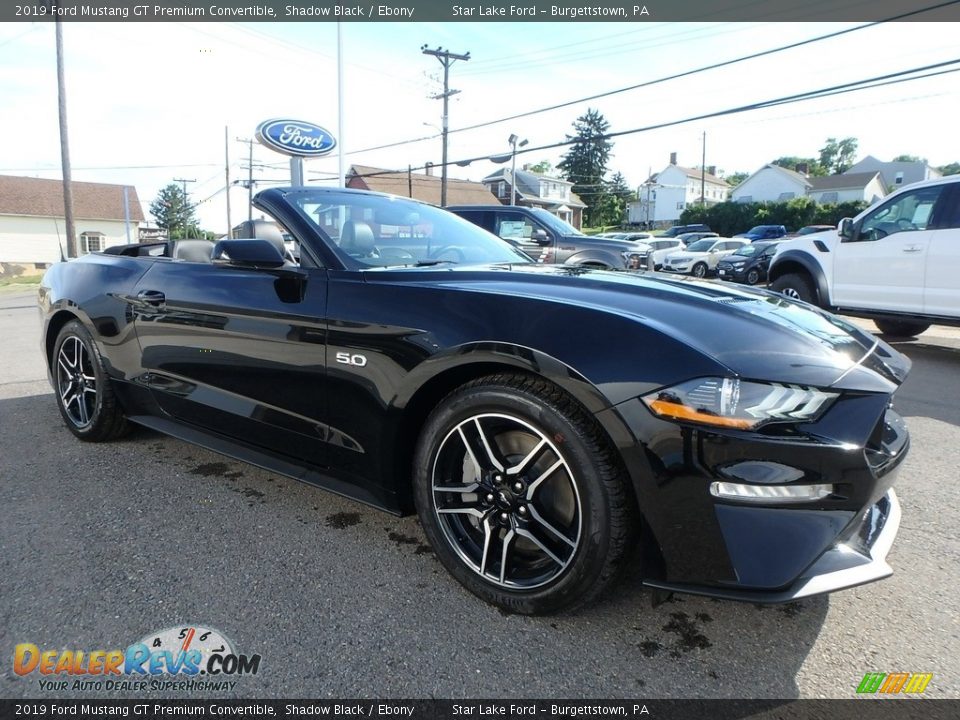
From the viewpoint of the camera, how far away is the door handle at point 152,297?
10.3 feet

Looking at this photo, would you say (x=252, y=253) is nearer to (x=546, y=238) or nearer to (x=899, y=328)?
(x=546, y=238)

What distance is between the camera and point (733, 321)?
2008mm

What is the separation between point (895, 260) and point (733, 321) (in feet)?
21.0

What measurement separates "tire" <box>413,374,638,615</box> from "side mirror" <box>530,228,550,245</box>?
341 inches

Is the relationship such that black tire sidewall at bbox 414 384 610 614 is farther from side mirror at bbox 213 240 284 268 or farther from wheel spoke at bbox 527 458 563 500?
side mirror at bbox 213 240 284 268

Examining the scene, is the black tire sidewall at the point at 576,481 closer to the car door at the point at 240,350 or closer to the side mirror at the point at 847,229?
the car door at the point at 240,350

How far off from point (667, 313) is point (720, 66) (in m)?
13.1

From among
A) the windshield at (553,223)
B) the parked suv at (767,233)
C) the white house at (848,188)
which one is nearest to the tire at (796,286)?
the windshield at (553,223)

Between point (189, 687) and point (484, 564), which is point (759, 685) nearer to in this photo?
point (484, 564)

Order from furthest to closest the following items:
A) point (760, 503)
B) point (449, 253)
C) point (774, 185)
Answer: point (774, 185) < point (449, 253) < point (760, 503)

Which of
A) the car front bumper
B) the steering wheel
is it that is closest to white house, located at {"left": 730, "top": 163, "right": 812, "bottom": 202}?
the steering wheel

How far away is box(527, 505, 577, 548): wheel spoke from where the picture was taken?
195cm

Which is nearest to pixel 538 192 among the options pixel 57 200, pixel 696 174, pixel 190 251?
pixel 696 174

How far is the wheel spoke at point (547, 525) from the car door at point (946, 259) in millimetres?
6496
